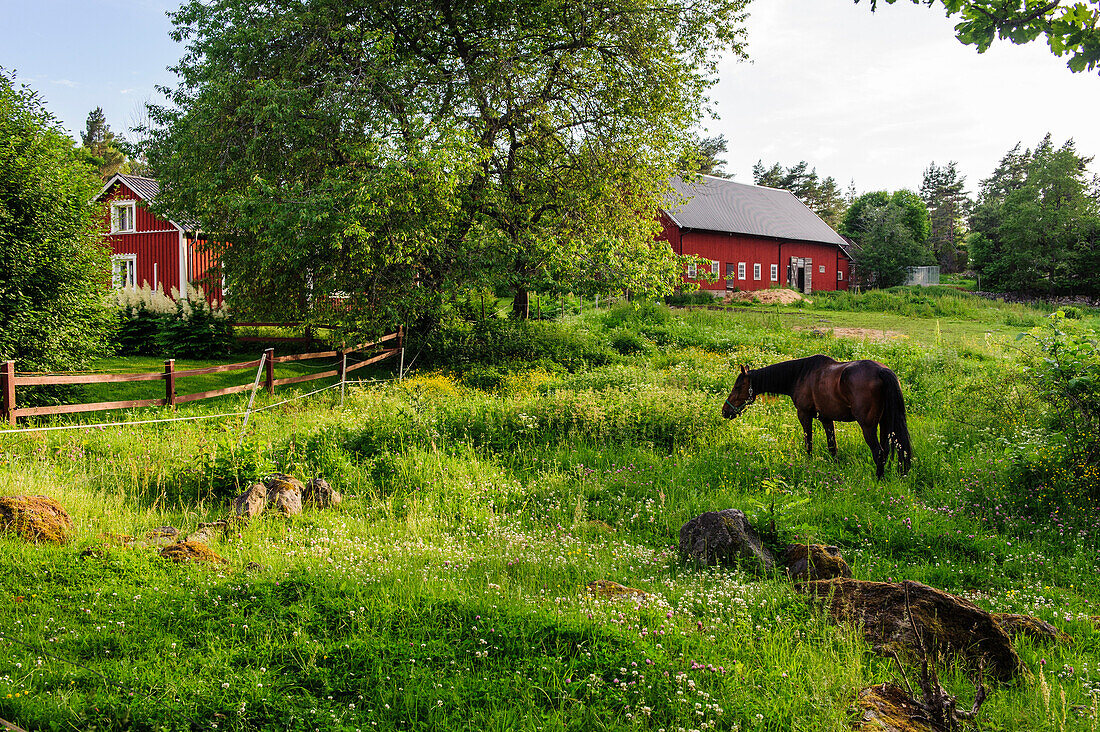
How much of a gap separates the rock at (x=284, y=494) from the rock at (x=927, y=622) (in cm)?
518

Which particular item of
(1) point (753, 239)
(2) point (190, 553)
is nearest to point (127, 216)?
(2) point (190, 553)

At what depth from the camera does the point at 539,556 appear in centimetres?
571

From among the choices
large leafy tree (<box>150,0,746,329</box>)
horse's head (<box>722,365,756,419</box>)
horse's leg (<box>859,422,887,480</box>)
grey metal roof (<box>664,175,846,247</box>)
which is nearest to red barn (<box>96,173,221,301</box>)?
large leafy tree (<box>150,0,746,329</box>)

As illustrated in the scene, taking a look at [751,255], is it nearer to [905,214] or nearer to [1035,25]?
[905,214]

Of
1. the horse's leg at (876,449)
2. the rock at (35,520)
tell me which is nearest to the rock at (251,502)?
the rock at (35,520)

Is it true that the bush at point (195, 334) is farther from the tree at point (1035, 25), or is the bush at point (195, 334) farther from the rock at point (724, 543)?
the tree at point (1035, 25)

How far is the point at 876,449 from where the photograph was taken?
873 centimetres

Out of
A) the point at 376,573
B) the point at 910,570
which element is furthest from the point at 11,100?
the point at 910,570

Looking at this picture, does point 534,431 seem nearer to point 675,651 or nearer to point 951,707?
point 675,651

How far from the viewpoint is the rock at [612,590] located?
476 cm

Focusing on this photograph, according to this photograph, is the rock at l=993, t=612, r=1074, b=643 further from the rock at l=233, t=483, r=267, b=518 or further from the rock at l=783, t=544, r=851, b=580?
the rock at l=233, t=483, r=267, b=518

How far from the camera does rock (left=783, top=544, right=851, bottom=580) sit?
5.39 m

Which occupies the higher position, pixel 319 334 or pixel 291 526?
pixel 319 334

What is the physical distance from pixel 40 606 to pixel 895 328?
28120 millimetres
